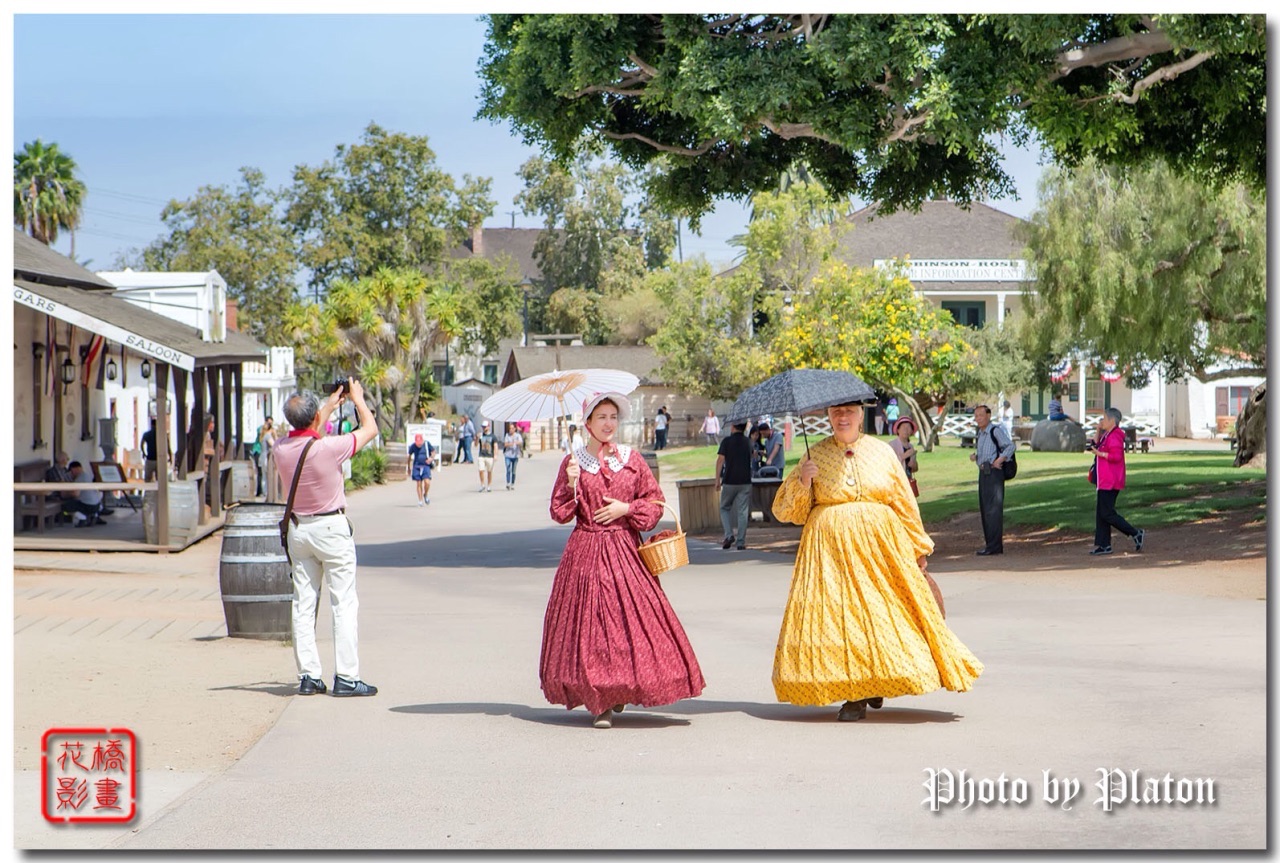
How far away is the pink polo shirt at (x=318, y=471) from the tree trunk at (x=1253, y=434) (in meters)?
23.8

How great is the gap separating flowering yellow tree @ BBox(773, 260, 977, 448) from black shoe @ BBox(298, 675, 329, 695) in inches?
1255

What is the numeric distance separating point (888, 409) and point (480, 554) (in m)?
34.7

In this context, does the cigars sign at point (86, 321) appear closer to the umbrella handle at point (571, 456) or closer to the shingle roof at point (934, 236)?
the umbrella handle at point (571, 456)

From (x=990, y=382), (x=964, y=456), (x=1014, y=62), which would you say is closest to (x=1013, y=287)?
(x=990, y=382)

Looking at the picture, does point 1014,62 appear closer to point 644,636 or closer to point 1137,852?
point 644,636

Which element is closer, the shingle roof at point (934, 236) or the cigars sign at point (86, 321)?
the cigars sign at point (86, 321)

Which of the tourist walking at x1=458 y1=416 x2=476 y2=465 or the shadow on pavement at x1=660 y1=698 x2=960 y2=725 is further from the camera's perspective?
the tourist walking at x1=458 y1=416 x2=476 y2=465

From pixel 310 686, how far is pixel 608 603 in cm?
238

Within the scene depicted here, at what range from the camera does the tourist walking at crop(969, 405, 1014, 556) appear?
714 inches

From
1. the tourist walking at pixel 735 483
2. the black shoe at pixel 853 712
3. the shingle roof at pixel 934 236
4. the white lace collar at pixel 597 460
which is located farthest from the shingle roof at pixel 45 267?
the shingle roof at pixel 934 236

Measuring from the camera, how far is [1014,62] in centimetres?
1566

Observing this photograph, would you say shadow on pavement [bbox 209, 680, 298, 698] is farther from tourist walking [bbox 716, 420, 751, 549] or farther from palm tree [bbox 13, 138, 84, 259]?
palm tree [bbox 13, 138, 84, 259]

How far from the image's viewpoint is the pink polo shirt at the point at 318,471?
29.1ft

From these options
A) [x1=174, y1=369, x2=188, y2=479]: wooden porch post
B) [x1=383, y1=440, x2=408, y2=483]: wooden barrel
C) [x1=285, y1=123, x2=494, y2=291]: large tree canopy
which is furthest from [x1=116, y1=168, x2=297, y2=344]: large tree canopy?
[x1=174, y1=369, x2=188, y2=479]: wooden porch post
